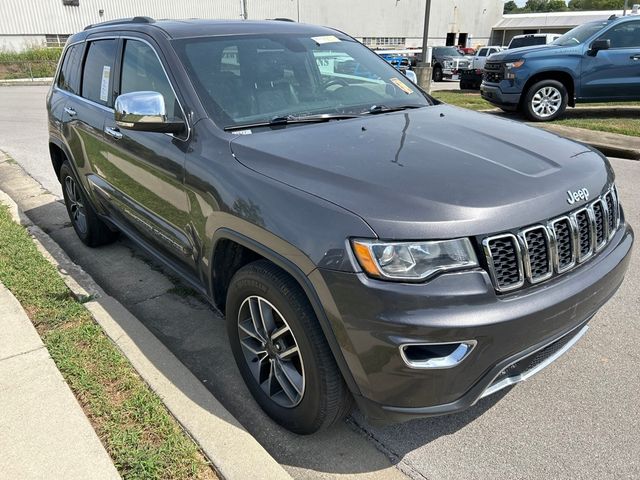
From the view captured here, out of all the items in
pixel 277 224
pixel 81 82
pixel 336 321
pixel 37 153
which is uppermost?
pixel 81 82

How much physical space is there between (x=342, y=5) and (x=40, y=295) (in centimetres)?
4807

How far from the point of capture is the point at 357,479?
2.37 m

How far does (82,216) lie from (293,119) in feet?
9.90

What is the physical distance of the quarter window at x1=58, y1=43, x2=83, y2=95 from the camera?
4.72 metres

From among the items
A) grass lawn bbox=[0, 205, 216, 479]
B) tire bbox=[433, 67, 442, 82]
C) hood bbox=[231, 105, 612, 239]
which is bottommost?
tire bbox=[433, 67, 442, 82]

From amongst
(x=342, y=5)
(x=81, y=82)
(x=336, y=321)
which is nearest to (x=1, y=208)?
(x=81, y=82)

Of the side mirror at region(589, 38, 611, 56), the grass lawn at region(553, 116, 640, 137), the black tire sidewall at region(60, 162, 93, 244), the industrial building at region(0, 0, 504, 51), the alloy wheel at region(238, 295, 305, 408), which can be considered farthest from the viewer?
the industrial building at region(0, 0, 504, 51)

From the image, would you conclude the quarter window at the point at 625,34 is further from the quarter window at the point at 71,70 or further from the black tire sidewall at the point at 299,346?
the black tire sidewall at the point at 299,346

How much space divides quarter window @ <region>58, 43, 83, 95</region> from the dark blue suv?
8482 millimetres

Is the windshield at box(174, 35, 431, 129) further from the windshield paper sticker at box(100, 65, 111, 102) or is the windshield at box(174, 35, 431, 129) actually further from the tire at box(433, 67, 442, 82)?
the tire at box(433, 67, 442, 82)

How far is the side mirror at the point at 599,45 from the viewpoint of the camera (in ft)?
33.7

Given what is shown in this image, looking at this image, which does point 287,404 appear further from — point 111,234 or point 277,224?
point 111,234

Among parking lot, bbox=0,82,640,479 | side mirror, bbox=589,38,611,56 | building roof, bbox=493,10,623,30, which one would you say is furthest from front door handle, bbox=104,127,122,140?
building roof, bbox=493,10,623,30

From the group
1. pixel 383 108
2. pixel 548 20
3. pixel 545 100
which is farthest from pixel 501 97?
pixel 548 20
